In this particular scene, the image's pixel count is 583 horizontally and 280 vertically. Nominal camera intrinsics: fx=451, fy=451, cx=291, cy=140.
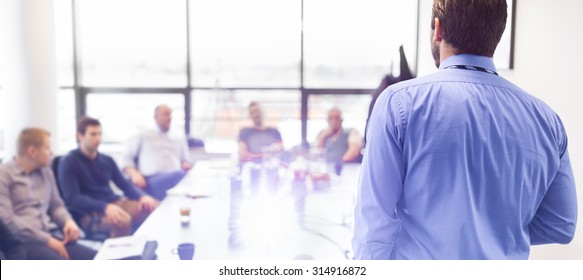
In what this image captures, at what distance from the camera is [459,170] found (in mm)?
935

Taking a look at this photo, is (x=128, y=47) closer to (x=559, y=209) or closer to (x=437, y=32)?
(x=437, y=32)

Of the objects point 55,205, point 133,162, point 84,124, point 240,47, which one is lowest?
point 55,205

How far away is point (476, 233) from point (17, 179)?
2393 millimetres

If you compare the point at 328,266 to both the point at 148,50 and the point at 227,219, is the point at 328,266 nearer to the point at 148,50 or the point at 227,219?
the point at 227,219

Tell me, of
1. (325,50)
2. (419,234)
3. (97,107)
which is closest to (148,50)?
(97,107)

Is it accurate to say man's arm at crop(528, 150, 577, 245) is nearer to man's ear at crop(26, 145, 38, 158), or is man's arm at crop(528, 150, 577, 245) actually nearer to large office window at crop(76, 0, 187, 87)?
man's ear at crop(26, 145, 38, 158)

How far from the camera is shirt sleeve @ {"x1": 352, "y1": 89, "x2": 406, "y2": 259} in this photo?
2.97ft

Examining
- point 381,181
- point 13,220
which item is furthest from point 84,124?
point 381,181

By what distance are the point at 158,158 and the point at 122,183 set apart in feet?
1.49

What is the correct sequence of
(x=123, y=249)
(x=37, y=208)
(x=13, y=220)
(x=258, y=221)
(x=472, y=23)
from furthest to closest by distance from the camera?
(x=37, y=208), (x=13, y=220), (x=258, y=221), (x=123, y=249), (x=472, y=23)

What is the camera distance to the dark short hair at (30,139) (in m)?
2.62

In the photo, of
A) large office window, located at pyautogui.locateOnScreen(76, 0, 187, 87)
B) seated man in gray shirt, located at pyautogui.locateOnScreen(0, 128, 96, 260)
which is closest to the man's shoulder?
large office window, located at pyautogui.locateOnScreen(76, 0, 187, 87)

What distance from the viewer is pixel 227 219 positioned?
6.43 feet

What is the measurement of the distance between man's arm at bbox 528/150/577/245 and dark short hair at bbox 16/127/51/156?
8.56ft
